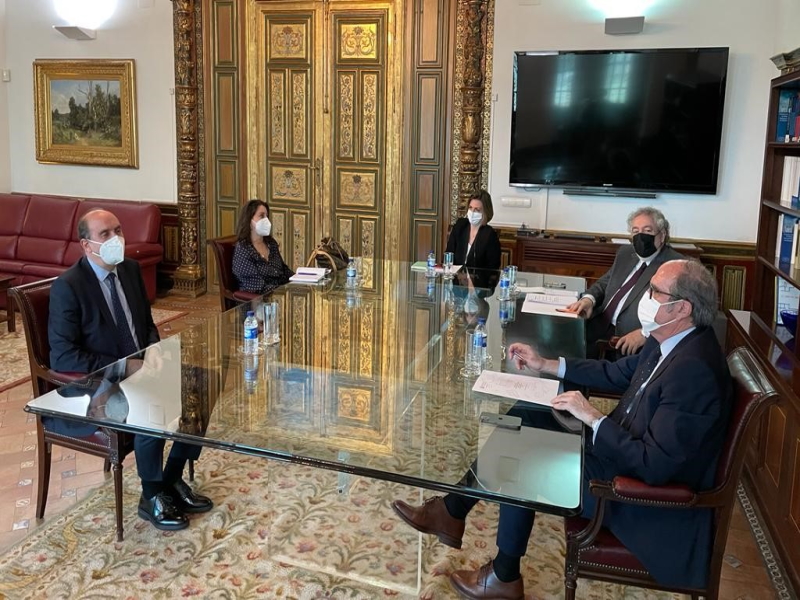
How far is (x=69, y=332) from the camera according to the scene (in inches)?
111

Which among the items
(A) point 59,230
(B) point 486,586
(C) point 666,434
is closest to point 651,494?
(C) point 666,434

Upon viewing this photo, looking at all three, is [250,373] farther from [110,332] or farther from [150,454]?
[110,332]

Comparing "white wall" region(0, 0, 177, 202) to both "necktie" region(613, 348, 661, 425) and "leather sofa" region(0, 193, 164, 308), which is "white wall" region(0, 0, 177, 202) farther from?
"necktie" region(613, 348, 661, 425)

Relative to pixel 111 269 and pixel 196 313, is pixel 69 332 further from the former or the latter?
pixel 196 313

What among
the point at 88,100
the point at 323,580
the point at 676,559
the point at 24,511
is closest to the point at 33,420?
the point at 24,511

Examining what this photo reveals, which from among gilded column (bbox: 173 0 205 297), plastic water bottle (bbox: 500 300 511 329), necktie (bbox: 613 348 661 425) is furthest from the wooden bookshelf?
gilded column (bbox: 173 0 205 297)

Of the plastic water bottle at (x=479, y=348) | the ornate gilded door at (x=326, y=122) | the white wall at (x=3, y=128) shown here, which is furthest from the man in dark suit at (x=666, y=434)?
the white wall at (x=3, y=128)

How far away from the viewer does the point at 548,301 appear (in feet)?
12.5

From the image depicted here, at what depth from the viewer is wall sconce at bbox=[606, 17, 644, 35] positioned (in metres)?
5.45

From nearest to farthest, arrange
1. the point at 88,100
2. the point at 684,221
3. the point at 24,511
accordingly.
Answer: the point at 24,511 < the point at 684,221 < the point at 88,100

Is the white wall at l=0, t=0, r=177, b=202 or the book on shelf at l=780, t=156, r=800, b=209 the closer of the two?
the book on shelf at l=780, t=156, r=800, b=209

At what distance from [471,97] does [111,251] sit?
3.85 metres

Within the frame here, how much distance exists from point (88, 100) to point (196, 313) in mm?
2664

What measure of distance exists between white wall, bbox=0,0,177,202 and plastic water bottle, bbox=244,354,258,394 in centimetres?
502
